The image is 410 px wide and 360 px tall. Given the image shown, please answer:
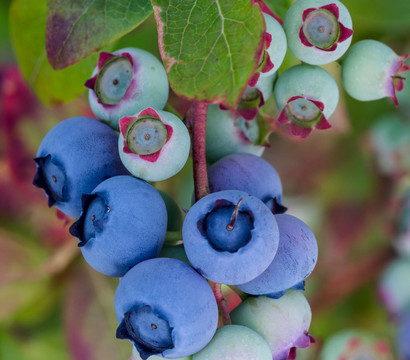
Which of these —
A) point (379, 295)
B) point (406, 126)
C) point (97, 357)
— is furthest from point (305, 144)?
point (97, 357)

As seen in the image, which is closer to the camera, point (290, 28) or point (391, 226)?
point (290, 28)

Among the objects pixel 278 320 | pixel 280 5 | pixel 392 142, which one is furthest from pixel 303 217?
pixel 278 320

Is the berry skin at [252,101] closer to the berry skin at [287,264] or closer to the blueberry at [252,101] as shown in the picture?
the blueberry at [252,101]

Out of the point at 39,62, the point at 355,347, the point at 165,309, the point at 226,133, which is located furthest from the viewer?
the point at 355,347

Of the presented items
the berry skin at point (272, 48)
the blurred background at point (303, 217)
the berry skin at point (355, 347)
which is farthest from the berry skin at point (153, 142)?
the berry skin at point (355, 347)

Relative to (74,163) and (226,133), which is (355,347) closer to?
(226,133)

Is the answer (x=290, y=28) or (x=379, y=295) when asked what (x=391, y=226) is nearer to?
(x=379, y=295)
